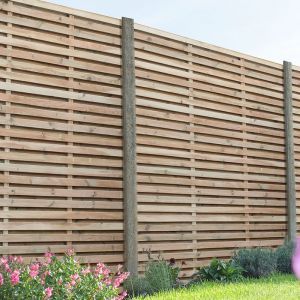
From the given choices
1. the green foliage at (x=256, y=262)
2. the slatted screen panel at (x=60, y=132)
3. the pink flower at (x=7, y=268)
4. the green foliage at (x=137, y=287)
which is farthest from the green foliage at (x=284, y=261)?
the pink flower at (x=7, y=268)

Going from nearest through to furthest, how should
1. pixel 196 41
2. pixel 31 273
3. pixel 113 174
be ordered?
pixel 31 273, pixel 113 174, pixel 196 41

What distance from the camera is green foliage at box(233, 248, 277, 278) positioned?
753 cm

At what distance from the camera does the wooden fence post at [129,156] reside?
271 inches

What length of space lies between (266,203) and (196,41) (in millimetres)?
2324

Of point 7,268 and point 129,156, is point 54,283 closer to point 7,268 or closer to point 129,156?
point 7,268

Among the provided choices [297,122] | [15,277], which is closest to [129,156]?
[15,277]

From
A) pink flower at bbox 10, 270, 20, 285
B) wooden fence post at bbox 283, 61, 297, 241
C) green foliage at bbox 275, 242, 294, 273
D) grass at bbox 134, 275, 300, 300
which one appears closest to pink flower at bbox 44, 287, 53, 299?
pink flower at bbox 10, 270, 20, 285

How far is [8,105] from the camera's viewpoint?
6.15 metres

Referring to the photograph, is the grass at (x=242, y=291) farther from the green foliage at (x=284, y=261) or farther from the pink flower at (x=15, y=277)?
the pink flower at (x=15, y=277)

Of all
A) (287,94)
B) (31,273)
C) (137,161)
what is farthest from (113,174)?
(287,94)

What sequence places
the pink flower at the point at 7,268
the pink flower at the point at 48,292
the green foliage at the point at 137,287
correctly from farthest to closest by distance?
the green foliage at the point at 137,287
the pink flower at the point at 7,268
the pink flower at the point at 48,292

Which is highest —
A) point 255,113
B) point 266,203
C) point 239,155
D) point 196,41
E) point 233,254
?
point 196,41

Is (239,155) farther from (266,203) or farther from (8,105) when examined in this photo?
(8,105)

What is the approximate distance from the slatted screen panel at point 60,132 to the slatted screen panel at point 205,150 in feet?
1.37
